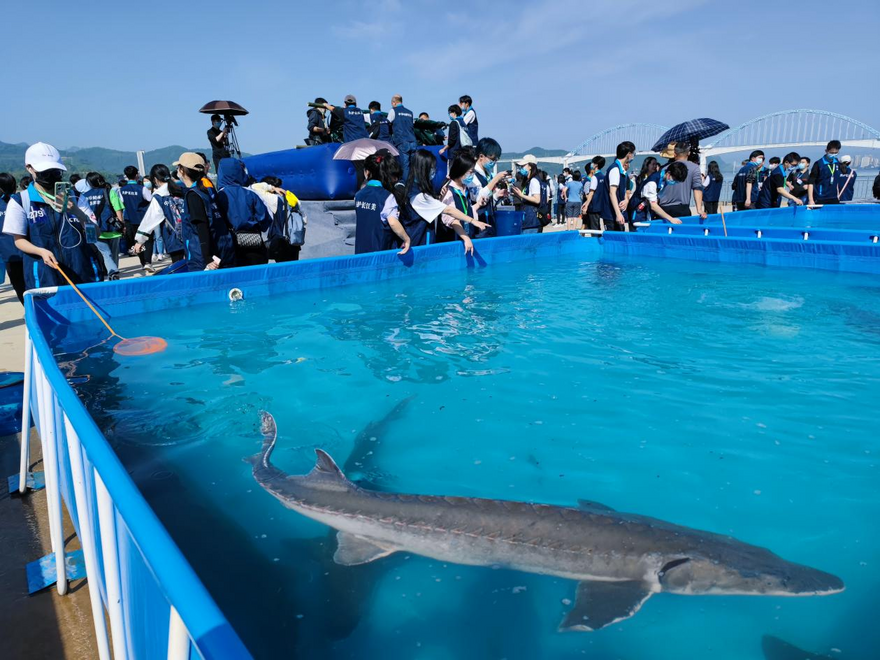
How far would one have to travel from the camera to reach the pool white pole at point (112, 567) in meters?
1.43

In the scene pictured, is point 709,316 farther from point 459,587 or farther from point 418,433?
point 459,587

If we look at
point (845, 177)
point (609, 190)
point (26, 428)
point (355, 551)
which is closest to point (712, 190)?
point (845, 177)

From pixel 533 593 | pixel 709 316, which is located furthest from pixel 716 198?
pixel 533 593

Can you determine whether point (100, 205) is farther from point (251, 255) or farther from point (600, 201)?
point (600, 201)

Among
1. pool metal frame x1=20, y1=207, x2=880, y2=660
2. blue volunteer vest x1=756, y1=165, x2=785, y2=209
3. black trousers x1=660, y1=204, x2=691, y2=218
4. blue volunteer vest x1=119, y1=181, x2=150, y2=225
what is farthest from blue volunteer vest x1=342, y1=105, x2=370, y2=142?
blue volunteer vest x1=756, y1=165, x2=785, y2=209

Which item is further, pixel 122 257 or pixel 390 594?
pixel 122 257

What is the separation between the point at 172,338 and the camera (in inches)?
200

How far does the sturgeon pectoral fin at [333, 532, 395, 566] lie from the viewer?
7.01 feet

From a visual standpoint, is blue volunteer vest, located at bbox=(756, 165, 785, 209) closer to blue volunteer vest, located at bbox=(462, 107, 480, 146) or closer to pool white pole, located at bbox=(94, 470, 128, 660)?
blue volunteer vest, located at bbox=(462, 107, 480, 146)

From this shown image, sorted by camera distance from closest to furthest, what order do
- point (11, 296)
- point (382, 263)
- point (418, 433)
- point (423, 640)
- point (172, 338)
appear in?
point (423, 640)
point (418, 433)
point (172, 338)
point (382, 263)
point (11, 296)

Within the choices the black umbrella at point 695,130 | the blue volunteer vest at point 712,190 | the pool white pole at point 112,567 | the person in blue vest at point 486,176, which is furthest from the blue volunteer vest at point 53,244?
the blue volunteer vest at point 712,190

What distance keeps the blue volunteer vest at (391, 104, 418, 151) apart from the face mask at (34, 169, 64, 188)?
823cm

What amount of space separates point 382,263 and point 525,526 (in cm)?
559

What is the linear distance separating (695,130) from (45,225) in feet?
39.4
